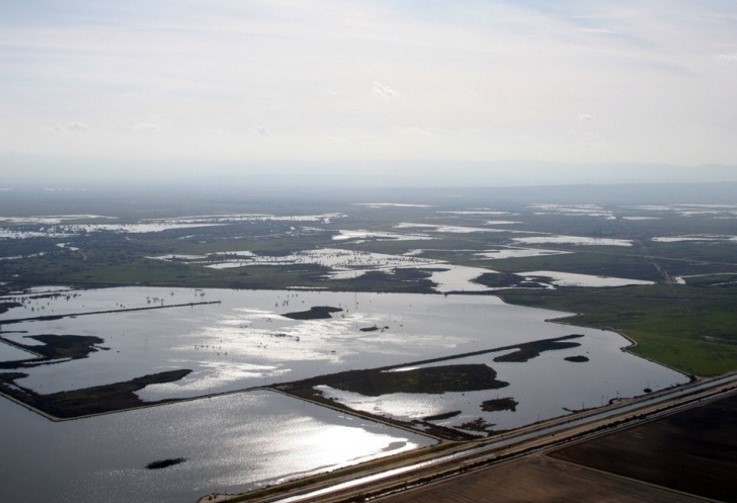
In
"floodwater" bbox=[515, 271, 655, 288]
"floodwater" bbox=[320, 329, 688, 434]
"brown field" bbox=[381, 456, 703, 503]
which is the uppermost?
"floodwater" bbox=[515, 271, 655, 288]

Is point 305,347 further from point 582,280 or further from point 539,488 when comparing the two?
point 582,280

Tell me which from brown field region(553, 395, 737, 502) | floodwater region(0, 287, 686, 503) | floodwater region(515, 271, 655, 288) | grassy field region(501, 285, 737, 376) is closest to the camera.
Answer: brown field region(553, 395, 737, 502)

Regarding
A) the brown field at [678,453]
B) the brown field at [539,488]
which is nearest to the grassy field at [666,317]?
the brown field at [678,453]

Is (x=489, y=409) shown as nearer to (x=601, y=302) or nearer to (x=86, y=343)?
(x=86, y=343)

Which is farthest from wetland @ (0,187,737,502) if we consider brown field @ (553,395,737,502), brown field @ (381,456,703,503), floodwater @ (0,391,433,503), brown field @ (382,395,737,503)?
brown field @ (553,395,737,502)

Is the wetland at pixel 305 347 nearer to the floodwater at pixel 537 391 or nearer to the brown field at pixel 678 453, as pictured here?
the floodwater at pixel 537 391

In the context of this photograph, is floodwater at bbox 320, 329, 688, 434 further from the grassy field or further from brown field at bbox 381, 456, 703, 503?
brown field at bbox 381, 456, 703, 503
